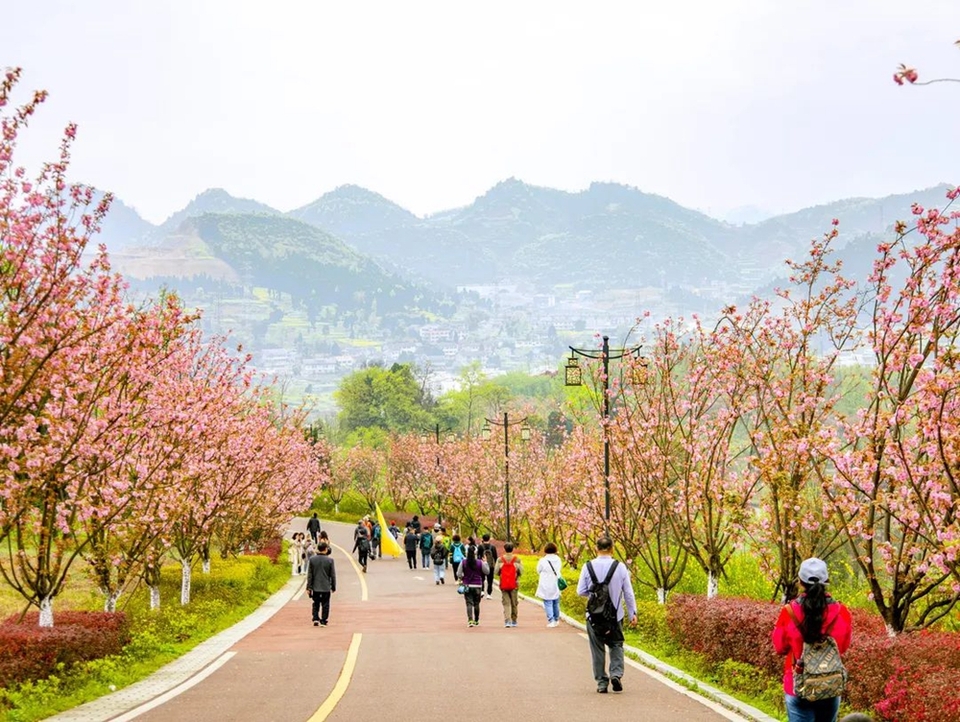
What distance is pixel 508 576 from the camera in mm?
21797

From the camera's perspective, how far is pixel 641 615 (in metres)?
19.2

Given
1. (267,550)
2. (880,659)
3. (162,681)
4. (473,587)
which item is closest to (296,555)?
(267,550)

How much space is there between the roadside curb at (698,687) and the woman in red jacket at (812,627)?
10.2ft

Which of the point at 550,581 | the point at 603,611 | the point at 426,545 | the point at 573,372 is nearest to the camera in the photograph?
the point at 603,611

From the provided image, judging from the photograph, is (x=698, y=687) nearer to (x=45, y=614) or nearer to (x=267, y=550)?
(x=45, y=614)

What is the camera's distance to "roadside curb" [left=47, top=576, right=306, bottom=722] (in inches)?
473

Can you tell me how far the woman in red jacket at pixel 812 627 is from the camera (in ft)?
26.3

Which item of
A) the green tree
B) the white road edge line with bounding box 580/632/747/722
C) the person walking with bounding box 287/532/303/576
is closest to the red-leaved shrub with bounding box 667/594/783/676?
the white road edge line with bounding box 580/632/747/722

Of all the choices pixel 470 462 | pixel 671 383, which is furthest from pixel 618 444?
pixel 470 462

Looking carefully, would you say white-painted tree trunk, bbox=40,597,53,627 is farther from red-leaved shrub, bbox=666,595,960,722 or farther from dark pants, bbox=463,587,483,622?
dark pants, bbox=463,587,483,622

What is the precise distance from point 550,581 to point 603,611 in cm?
846

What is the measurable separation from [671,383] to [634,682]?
292 inches

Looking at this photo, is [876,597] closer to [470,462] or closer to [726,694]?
[726,694]

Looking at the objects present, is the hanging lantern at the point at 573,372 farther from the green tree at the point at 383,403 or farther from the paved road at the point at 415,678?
the green tree at the point at 383,403
